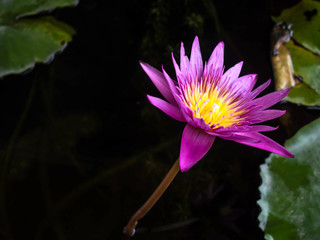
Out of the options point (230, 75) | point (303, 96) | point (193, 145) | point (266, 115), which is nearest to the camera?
point (193, 145)

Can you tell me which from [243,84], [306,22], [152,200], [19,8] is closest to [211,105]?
[243,84]

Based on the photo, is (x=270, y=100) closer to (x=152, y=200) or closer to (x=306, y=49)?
(x=152, y=200)

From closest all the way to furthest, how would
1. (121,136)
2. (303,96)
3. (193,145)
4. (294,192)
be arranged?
1. (193,145)
2. (294,192)
3. (303,96)
4. (121,136)

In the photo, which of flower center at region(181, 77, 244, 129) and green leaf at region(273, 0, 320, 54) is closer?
flower center at region(181, 77, 244, 129)

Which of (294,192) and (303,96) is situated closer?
(294,192)

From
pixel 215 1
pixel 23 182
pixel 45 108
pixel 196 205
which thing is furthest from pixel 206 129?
pixel 215 1

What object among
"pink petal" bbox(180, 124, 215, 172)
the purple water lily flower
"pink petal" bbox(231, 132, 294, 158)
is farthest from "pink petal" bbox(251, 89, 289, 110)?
"pink petal" bbox(180, 124, 215, 172)

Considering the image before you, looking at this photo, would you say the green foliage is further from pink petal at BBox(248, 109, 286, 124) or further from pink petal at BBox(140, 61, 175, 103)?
pink petal at BBox(140, 61, 175, 103)
